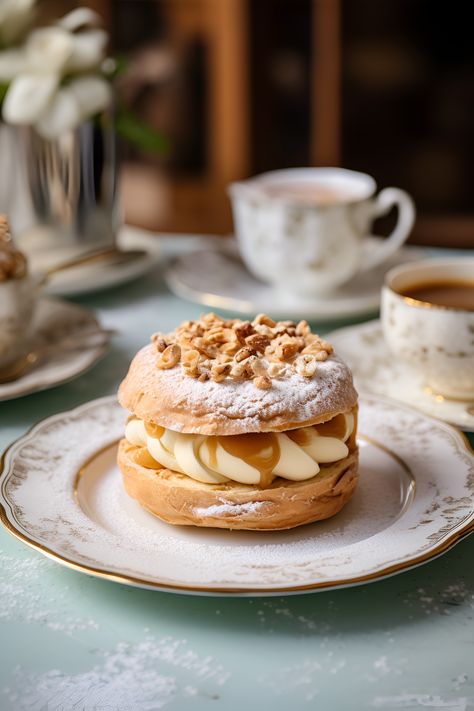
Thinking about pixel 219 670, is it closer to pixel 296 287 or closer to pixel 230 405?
pixel 230 405

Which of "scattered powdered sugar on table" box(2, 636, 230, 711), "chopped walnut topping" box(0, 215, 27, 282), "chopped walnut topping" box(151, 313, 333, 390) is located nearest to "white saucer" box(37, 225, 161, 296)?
"chopped walnut topping" box(0, 215, 27, 282)

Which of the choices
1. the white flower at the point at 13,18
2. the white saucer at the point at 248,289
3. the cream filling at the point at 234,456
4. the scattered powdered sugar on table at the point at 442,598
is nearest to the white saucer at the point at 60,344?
the white saucer at the point at 248,289

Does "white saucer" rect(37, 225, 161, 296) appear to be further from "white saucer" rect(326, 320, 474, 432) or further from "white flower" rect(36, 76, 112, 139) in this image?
"white saucer" rect(326, 320, 474, 432)

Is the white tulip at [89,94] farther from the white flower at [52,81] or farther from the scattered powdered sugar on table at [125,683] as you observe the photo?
the scattered powdered sugar on table at [125,683]

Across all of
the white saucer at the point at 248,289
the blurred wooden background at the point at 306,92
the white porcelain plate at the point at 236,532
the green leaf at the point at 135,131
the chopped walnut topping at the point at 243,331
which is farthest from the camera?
the blurred wooden background at the point at 306,92

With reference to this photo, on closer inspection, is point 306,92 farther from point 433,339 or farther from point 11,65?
point 433,339

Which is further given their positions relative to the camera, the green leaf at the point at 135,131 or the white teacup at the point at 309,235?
the green leaf at the point at 135,131
